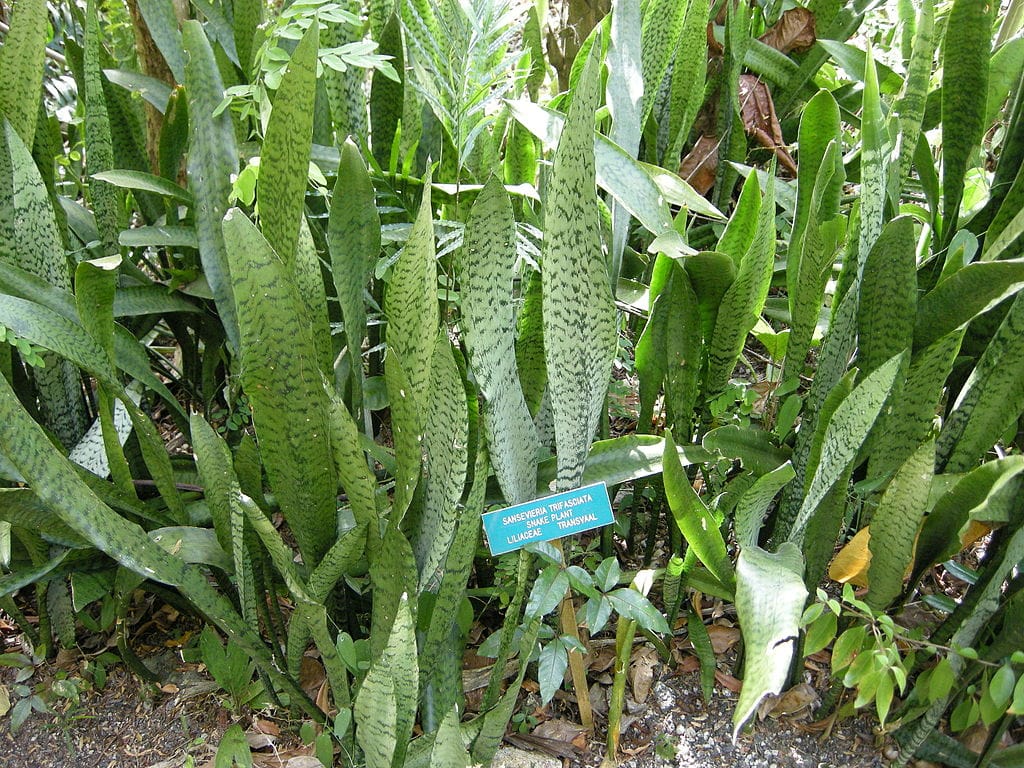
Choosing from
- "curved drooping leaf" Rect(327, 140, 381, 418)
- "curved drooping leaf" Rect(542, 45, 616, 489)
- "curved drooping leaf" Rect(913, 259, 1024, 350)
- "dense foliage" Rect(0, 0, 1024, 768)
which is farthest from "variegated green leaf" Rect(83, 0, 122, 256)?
"curved drooping leaf" Rect(913, 259, 1024, 350)

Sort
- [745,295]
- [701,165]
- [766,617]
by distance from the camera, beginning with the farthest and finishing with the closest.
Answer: [701,165], [745,295], [766,617]

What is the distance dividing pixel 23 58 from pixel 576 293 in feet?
2.40

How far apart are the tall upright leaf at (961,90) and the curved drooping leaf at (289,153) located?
73 cm

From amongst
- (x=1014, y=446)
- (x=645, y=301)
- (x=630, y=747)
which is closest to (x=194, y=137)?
(x=645, y=301)

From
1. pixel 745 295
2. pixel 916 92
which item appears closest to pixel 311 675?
pixel 745 295

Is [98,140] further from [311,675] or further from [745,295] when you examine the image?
[745,295]

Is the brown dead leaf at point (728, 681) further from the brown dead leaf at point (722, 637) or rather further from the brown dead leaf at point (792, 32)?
the brown dead leaf at point (792, 32)

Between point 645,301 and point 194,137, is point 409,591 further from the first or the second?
point 194,137

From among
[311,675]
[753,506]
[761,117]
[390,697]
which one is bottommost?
[311,675]

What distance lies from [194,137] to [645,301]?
0.62 meters

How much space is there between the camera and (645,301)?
1176 mm

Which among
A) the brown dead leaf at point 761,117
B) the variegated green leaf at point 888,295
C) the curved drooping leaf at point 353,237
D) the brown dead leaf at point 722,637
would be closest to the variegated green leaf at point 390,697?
the curved drooping leaf at point 353,237

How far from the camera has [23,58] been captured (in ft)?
3.47

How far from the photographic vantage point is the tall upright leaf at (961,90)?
1016mm
